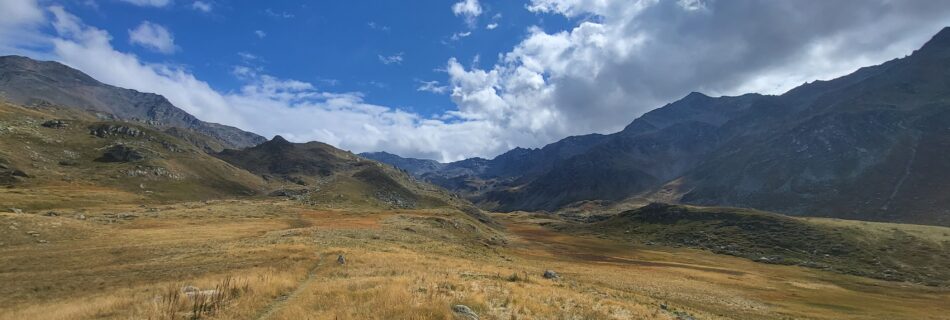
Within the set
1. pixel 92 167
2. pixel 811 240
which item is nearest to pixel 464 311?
pixel 811 240

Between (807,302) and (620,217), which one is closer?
(807,302)

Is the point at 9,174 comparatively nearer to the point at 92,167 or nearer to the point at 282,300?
the point at 92,167

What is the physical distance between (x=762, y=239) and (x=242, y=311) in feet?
431

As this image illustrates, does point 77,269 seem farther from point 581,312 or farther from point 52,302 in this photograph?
point 581,312

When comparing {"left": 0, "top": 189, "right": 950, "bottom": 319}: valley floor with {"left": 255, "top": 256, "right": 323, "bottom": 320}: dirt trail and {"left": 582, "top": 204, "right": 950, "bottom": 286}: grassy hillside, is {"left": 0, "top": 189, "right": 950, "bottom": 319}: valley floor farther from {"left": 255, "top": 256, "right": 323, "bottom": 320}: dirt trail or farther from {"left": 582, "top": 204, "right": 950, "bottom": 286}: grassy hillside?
{"left": 582, "top": 204, "right": 950, "bottom": 286}: grassy hillside

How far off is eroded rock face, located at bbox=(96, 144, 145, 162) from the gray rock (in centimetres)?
21061

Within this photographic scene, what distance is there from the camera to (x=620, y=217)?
185 meters

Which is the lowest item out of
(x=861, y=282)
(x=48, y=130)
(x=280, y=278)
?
(x=861, y=282)

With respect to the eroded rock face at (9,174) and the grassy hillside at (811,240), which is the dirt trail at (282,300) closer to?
the grassy hillside at (811,240)

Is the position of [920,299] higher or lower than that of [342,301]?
lower

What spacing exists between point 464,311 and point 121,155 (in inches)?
8559

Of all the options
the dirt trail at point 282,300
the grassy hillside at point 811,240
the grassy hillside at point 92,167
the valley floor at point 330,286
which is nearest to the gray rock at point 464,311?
the valley floor at point 330,286

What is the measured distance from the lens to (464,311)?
58.3 ft

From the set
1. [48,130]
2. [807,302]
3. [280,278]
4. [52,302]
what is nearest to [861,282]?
[807,302]
